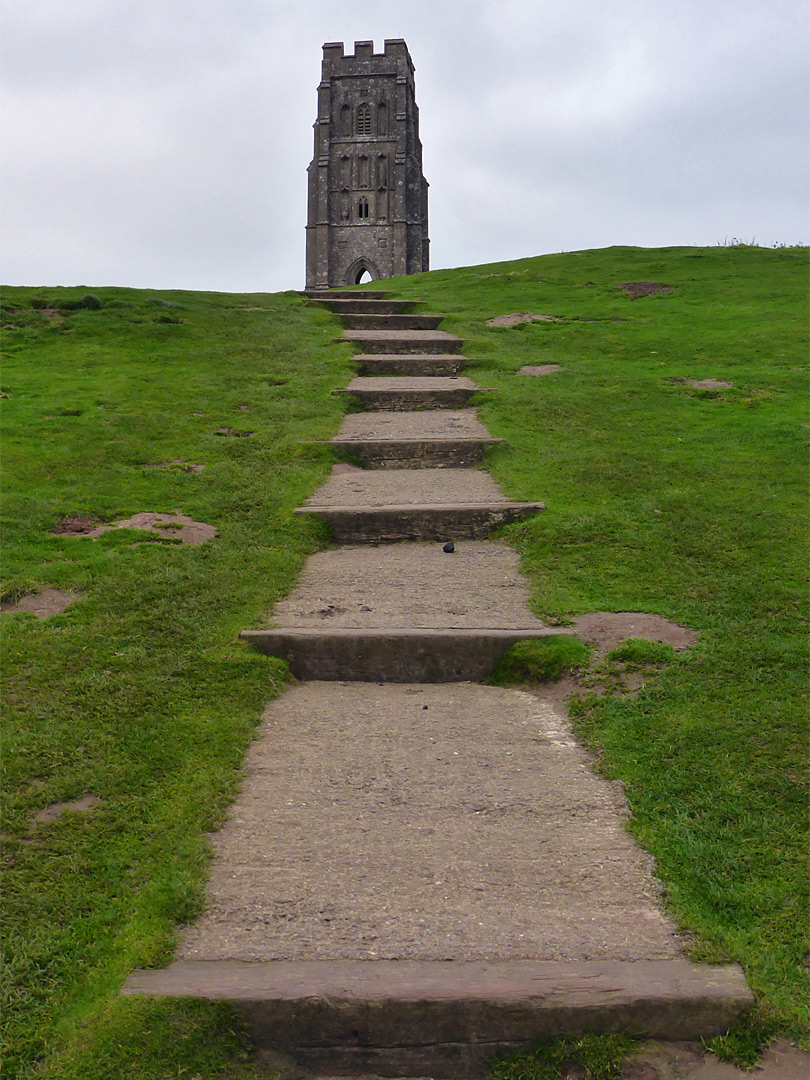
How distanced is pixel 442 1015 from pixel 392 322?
18466 millimetres

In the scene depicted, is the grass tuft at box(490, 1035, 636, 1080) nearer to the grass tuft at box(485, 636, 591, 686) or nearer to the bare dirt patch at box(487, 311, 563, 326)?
the grass tuft at box(485, 636, 591, 686)

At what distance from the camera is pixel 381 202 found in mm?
77188

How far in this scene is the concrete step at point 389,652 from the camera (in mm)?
6230

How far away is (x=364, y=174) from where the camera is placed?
77.7 meters

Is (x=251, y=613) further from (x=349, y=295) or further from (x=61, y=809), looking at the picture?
(x=349, y=295)

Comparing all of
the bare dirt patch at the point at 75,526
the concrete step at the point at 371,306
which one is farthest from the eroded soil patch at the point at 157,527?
the concrete step at the point at 371,306

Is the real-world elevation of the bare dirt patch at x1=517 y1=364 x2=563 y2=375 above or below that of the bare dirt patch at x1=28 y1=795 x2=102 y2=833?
above

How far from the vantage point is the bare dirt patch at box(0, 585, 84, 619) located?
6566 mm

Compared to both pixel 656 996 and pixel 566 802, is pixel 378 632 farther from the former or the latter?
pixel 656 996

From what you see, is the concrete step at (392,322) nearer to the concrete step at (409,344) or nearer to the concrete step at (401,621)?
the concrete step at (409,344)

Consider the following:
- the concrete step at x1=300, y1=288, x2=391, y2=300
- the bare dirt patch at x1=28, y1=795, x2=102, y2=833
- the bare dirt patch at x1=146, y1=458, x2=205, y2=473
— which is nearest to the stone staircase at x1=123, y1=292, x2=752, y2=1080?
the bare dirt patch at x1=28, y1=795, x2=102, y2=833

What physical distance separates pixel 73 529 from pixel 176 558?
1471mm

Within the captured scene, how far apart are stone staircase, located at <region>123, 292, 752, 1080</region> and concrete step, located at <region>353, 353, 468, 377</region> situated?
915 centimetres

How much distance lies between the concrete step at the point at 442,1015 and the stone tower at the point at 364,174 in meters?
77.2
